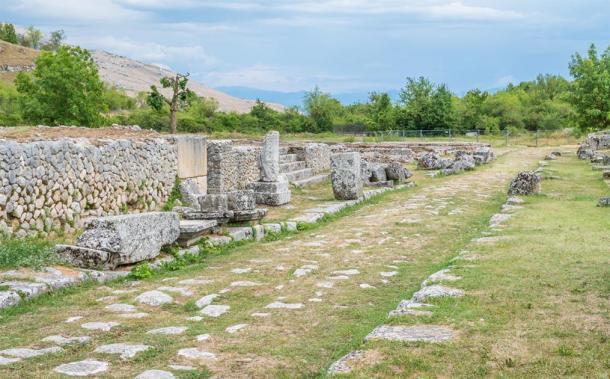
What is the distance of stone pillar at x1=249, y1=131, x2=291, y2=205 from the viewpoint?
16562mm

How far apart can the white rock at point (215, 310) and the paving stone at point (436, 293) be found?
199 centimetres

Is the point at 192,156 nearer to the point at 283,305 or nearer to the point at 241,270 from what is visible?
the point at 241,270

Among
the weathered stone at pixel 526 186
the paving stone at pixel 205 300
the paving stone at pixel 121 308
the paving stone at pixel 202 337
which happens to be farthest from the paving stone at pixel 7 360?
the weathered stone at pixel 526 186

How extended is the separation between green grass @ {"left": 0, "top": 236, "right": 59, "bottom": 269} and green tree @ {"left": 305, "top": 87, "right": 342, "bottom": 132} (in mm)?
55293

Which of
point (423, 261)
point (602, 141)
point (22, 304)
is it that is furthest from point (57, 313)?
point (602, 141)

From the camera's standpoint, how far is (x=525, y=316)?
589 centimetres

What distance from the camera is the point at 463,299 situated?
6535mm

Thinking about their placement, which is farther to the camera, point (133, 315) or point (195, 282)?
point (195, 282)

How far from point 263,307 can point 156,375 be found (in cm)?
234

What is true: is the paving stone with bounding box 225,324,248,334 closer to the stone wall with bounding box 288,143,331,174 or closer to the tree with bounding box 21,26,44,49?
the stone wall with bounding box 288,143,331,174

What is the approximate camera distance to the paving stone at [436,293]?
6.69 m

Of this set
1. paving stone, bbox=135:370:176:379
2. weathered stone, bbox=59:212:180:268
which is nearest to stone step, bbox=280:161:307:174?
weathered stone, bbox=59:212:180:268

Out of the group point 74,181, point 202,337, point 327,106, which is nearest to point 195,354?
point 202,337

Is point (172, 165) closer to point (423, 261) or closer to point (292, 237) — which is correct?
point (292, 237)
